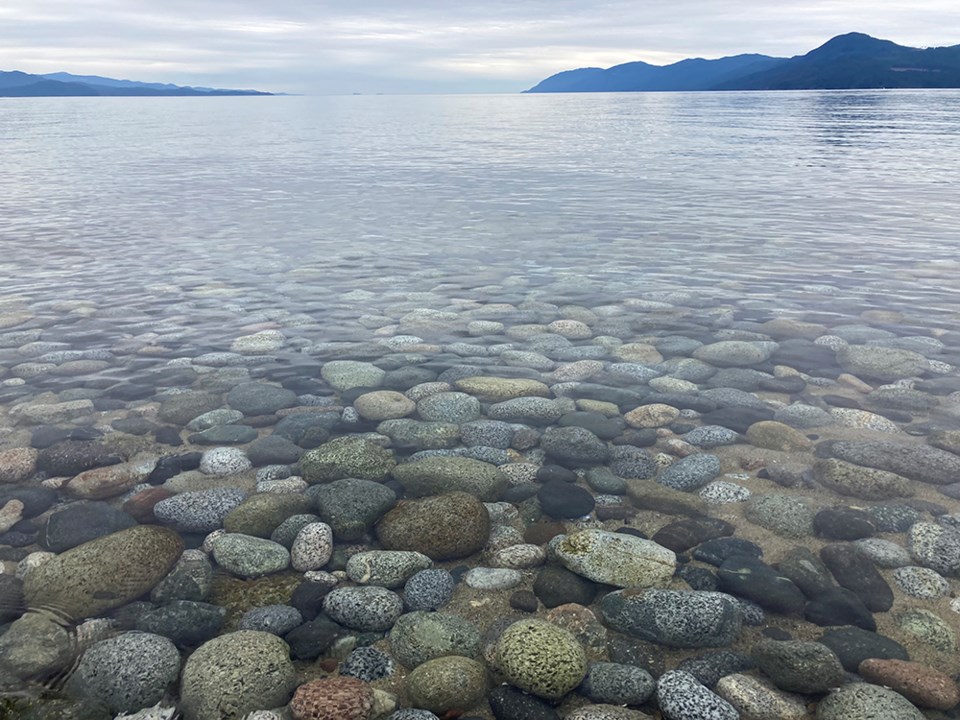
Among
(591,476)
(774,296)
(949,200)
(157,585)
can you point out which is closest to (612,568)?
(591,476)

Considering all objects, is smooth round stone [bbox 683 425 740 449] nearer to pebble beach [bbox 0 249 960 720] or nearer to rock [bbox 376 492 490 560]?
pebble beach [bbox 0 249 960 720]

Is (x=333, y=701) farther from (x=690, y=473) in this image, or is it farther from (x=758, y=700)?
(x=690, y=473)

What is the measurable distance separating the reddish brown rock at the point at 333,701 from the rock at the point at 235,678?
215 millimetres

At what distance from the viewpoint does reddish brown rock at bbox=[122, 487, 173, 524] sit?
27.0ft

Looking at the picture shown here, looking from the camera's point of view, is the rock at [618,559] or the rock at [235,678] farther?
the rock at [618,559]

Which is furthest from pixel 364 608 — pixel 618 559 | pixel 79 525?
pixel 79 525

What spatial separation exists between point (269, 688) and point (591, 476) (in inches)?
192

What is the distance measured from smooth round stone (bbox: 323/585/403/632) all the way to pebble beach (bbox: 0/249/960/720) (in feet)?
0.08

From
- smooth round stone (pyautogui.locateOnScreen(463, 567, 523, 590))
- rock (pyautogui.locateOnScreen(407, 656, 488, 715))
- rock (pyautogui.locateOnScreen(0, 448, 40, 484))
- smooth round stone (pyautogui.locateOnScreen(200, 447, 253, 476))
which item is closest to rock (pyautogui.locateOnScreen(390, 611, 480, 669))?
rock (pyautogui.locateOnScreen(407, 656, 488, 715))

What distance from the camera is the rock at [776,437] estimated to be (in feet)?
32.3

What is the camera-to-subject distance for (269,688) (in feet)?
18.3

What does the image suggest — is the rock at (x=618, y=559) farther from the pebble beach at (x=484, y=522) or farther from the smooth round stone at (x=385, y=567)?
the smooth round stone at (x=385, y=567)

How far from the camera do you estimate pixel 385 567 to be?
710 cm

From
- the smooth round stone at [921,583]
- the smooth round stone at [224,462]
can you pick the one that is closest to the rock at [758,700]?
the smooth round stone at [921,583]
